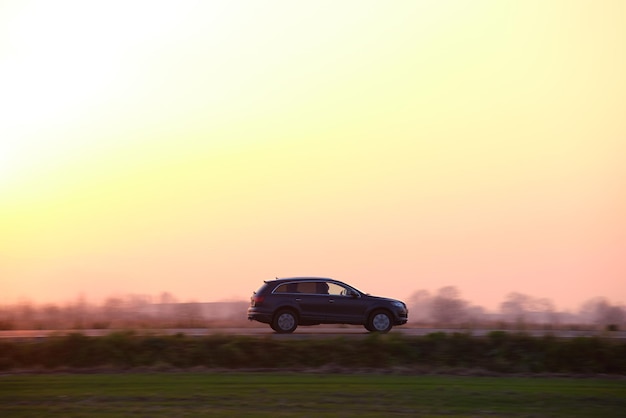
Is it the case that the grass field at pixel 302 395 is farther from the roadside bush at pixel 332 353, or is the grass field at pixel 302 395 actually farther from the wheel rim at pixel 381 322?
the wheel rim at pixel 381 322

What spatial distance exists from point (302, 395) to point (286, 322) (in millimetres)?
9244

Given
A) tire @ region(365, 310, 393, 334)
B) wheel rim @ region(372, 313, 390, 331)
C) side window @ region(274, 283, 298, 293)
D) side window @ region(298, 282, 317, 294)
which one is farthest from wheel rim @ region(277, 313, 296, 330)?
wheel rim @ region(372, 313, 390, 331)

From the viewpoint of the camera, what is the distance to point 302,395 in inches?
696

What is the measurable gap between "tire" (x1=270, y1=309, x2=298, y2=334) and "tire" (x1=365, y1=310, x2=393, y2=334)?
2.34 metres

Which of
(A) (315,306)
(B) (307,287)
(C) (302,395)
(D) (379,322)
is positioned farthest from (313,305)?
(C) (302,395)

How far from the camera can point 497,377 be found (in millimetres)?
21078

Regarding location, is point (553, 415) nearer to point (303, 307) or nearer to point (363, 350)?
point (363, 350)

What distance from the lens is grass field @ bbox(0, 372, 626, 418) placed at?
16156 mm

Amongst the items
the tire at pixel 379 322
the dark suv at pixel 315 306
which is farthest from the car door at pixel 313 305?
the tire at pixel 379 322

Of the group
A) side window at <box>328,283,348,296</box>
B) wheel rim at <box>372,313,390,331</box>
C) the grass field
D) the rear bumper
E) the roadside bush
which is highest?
side window at <box>328,283,348,296</box>

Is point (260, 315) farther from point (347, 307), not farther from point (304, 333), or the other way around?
point (347, 307)

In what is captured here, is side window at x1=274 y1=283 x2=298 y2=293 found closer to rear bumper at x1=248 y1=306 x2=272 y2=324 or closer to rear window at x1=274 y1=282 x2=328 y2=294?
rear window at x1=274 y1=282 x2=328 y2=294

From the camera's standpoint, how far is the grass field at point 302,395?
1616cm

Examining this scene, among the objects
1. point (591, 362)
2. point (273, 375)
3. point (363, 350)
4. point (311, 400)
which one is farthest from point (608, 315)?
point (311, 400)
